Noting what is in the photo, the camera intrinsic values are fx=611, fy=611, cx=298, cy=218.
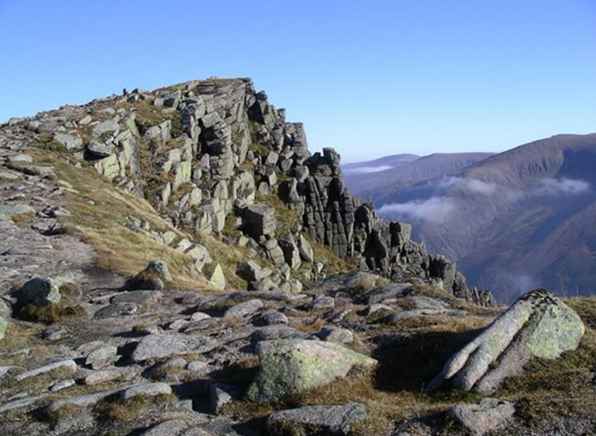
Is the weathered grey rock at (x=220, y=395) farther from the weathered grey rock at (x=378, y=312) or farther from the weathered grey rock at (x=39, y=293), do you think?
the weathered grey rock at (x=39, y=293)

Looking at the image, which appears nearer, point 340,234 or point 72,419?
point 72,419

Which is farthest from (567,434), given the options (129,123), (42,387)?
(129,123)

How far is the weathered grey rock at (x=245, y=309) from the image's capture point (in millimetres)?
22439

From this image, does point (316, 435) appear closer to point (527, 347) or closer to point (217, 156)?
point (527, 347)

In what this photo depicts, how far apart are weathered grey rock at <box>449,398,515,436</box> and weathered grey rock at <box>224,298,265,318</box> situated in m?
11.9

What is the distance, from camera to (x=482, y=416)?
37.3ft

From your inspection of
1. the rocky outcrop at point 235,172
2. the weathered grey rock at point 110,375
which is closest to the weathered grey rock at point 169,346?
the weathered grey rock at point 110,375

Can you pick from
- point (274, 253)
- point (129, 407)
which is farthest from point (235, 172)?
point (129, 407)

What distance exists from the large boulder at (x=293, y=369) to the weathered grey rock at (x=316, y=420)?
1240 millimetres

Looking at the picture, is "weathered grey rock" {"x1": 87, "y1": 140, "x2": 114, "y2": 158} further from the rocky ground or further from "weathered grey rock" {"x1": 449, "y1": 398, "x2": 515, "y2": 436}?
"weathered grey rock" {"x1": 449, "y1": 398, "x2": 515, "y2": 436}

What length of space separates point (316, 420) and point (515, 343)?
5.34 meters

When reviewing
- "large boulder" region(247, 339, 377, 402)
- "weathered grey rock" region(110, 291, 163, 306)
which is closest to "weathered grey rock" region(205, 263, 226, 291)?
"weathered grey rock" region(110, 291, 163, 306)

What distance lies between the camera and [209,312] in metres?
23.5

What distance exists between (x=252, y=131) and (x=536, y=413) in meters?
84.0
